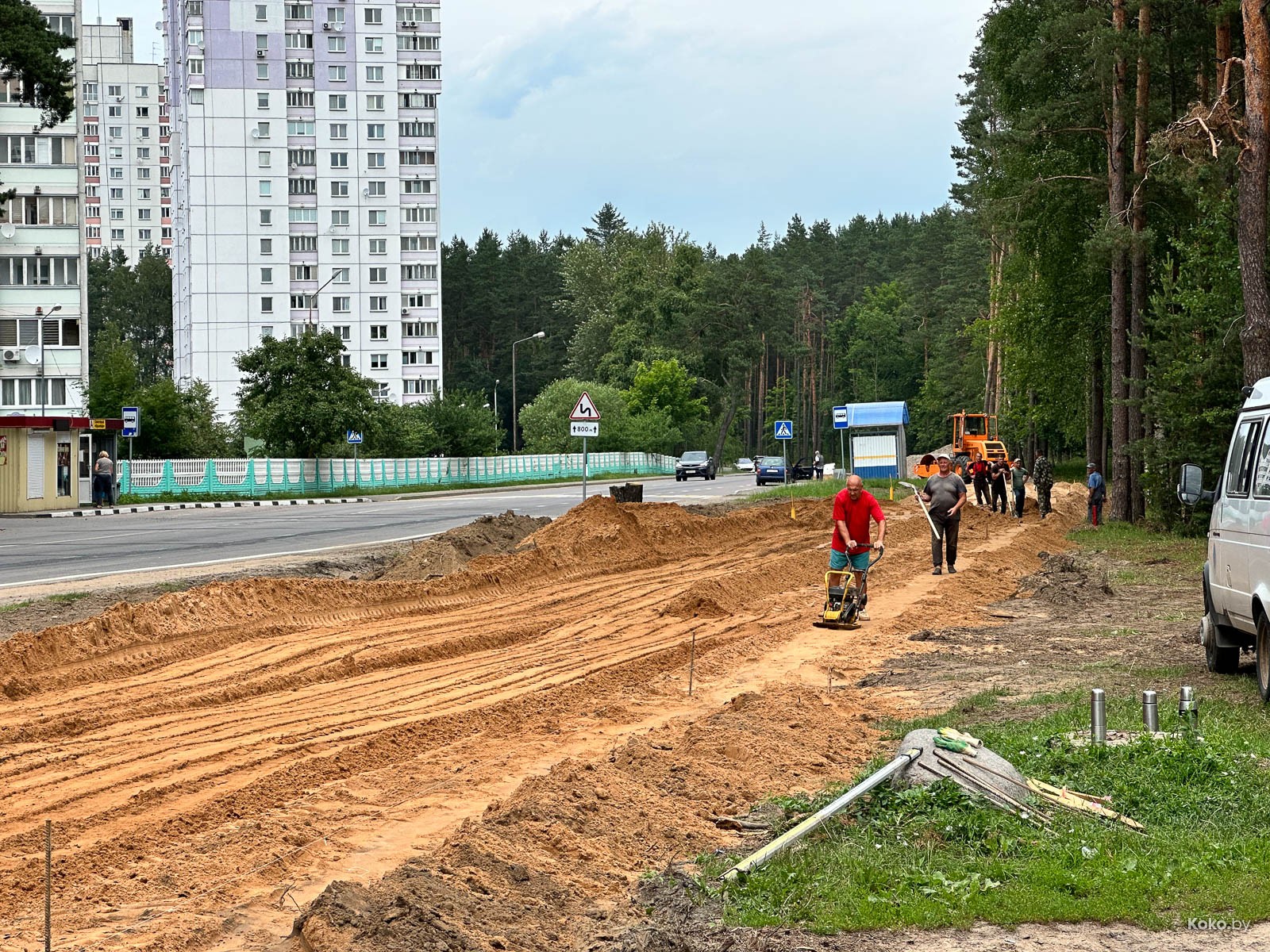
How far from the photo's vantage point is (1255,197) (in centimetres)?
2256

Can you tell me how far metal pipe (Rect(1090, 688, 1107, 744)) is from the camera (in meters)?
8.64

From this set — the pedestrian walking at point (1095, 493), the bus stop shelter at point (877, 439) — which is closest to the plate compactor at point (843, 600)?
the pedestrian walking at point (1095, 493)

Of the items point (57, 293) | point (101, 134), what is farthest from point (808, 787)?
point (101, 134)

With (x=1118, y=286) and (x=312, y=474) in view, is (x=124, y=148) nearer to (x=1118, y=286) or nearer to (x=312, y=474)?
(x=312, y=474)

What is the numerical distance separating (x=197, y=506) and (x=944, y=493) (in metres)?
34.5

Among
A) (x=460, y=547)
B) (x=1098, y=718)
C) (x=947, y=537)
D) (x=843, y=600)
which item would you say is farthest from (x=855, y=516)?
(x=460, y=547)

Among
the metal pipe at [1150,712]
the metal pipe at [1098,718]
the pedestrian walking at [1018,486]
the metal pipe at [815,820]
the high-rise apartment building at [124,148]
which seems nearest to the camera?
the metal pipe at [815,820]

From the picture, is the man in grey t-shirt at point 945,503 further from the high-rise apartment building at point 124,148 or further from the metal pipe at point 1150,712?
the high-rise apartment building at point 124,148

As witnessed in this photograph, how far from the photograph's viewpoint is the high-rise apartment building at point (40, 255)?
219 feet

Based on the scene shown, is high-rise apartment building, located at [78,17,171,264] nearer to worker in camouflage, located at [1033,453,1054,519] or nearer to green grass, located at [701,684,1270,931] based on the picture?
worker in camouflage, located at [1033,453,1054,519]

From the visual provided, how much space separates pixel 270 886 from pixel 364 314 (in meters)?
102

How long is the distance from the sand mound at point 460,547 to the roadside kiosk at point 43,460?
21.7 m

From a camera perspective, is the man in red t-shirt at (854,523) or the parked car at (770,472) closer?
the man in red t-shirt at (854,523)

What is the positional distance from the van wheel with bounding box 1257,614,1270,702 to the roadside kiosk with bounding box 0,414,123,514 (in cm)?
3942
